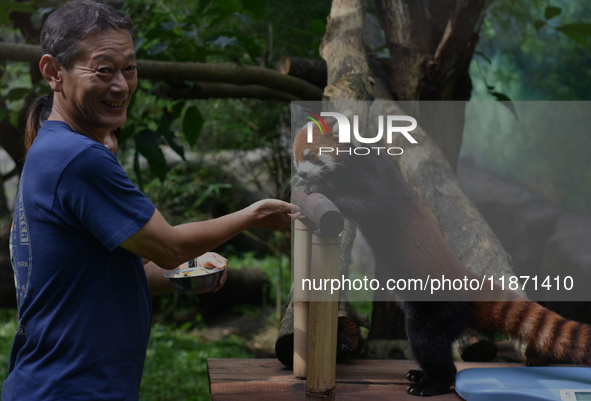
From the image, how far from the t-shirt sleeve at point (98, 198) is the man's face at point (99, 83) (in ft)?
0.57

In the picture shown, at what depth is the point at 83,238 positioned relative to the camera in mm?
1276

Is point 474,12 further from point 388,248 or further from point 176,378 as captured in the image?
point 176,378

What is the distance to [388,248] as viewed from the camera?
2.14m

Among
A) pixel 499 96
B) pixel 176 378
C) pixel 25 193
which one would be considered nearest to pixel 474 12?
pixel 499 96

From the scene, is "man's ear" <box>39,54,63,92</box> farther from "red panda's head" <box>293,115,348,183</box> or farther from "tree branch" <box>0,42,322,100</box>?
"tree branch" <box>0,42,322,100</box>

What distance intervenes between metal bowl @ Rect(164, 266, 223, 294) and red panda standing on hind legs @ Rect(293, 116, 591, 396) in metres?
0.51

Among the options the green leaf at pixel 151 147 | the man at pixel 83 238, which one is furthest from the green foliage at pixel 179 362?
the man at pixel 83 238

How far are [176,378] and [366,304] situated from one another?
2.37 metres

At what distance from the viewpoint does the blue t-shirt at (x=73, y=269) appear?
123cm

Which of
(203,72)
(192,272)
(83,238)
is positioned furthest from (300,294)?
(203,72)

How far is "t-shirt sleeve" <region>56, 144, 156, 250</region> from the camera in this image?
122cm

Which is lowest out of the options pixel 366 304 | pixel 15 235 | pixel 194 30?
pixel 366 304

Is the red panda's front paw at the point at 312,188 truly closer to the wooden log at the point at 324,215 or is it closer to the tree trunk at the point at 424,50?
the wooden log at the point at 324,215

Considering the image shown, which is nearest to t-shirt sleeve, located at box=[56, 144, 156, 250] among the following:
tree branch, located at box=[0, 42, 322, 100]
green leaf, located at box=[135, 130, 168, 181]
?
tree branch, located at box=[0, 42, 322, 100]
